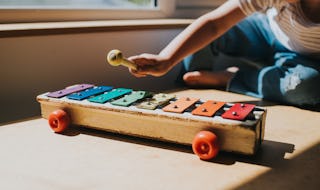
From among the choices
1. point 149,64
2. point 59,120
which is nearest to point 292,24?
point 149,64

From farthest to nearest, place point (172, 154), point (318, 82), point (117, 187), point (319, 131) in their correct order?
point (318, 82) < point (319, 131) < point (172, 154) < point (117, 187)

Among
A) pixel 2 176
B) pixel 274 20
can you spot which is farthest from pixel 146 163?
pixel 274 20

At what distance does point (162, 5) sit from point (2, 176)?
38.8 inches

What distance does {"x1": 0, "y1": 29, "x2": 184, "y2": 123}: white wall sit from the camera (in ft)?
3.16

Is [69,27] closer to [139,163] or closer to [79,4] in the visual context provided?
[79,4]

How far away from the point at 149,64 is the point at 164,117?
0.21 m

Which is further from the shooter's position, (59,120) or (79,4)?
(79,4)

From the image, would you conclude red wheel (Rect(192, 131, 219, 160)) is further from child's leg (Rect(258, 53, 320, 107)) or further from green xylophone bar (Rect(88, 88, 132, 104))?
child's leg (Rect(258, 53, 320, 107))

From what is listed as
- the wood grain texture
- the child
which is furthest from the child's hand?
the wood grain texture

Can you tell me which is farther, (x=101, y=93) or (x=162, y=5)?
(x=162, y=5)

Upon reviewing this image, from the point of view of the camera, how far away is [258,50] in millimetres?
1300

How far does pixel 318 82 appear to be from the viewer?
1003 mm

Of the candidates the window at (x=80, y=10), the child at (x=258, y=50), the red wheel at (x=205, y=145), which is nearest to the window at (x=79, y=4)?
the window at (x=80, y=10)

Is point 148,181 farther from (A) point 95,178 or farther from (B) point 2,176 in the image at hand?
(B) point 2,176
